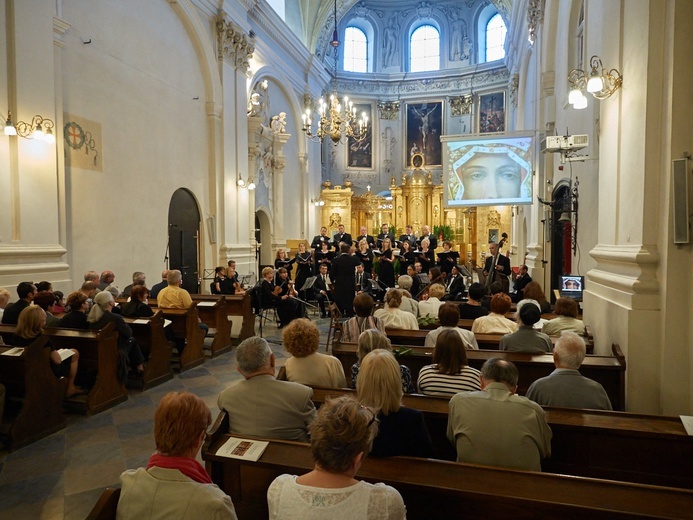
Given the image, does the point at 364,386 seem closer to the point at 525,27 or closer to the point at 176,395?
the point at 176,395

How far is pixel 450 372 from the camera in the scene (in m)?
3.29

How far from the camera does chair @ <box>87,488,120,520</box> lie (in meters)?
1.68

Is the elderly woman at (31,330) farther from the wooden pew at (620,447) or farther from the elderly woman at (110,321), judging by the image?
the wooden pew at (620,447)

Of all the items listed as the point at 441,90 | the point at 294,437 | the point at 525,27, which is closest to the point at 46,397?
the point at 294,437

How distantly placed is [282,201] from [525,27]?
9.22 metres

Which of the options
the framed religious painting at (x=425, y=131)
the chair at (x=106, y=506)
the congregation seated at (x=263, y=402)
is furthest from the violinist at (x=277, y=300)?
the framed religious painting at (x=425, y=131)

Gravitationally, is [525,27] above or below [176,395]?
above

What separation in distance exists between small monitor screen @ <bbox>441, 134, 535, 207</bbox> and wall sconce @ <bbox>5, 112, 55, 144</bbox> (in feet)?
24.9

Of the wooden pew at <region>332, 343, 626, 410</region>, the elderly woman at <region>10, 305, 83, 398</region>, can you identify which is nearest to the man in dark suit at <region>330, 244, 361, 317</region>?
the wooden pew at <region>332, 343, 626, 410</region>

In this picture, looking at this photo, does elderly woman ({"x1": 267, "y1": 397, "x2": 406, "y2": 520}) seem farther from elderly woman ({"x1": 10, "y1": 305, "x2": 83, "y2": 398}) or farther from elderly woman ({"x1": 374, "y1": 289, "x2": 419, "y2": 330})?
elderly woman ({"x1": 374, "y1": 289, "x2": 419, "y2": 330})

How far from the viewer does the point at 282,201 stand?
56.2 ft

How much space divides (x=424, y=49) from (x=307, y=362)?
71.7ft

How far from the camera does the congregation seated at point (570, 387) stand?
121 inches

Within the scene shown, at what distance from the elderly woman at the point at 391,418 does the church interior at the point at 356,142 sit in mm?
2555
